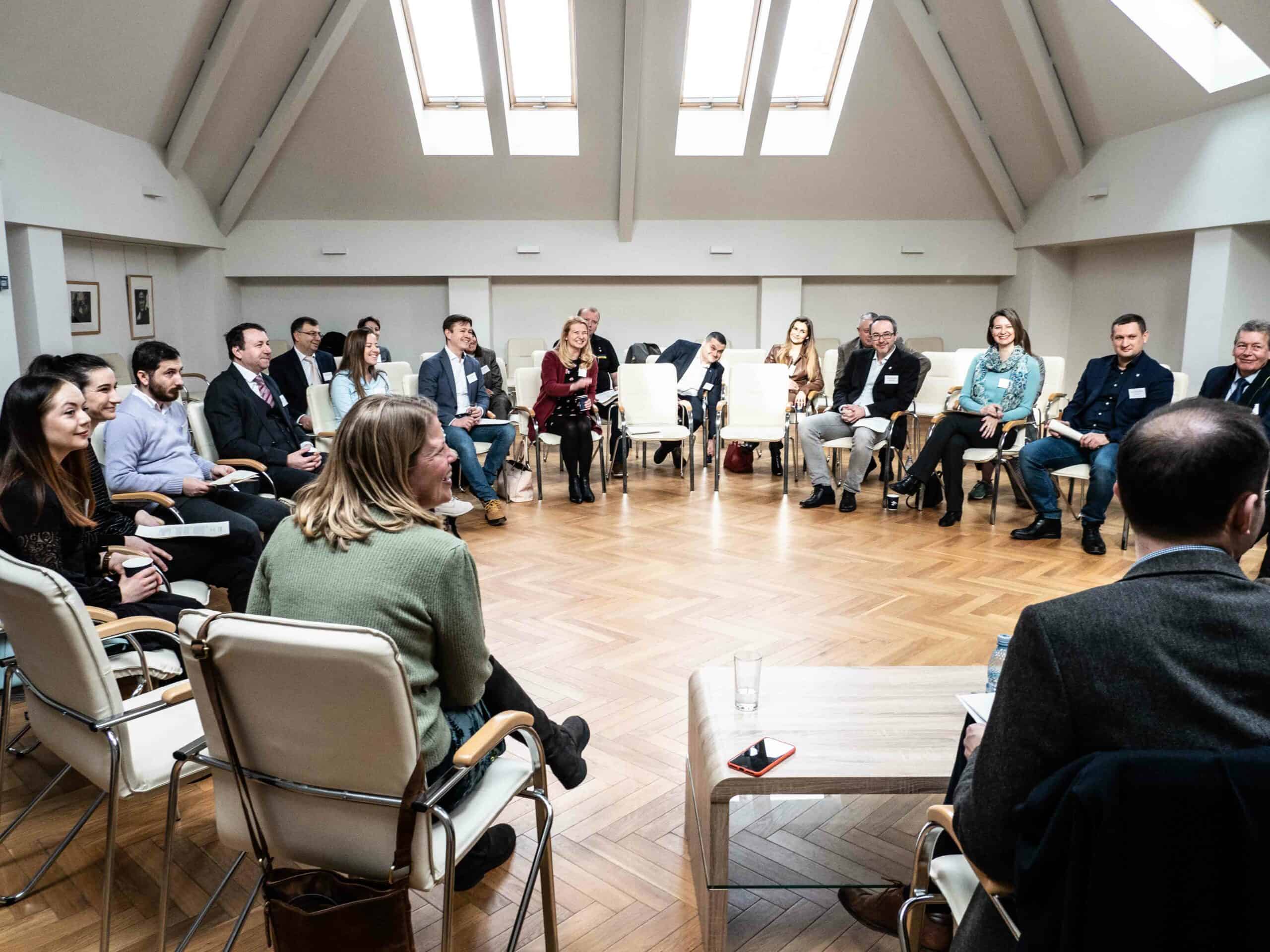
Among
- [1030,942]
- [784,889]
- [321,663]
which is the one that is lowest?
[784,889]

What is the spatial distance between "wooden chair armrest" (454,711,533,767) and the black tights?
5216 millimetres

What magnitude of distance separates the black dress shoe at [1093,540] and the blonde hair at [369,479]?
4.82m

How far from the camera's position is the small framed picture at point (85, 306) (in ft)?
29.1

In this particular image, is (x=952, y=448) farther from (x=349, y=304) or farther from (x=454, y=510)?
(x=349, y=304)

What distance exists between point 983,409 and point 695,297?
624 centimetres

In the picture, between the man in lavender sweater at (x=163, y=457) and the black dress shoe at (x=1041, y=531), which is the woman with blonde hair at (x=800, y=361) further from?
the man in lavender sweater at (x=163, y=457)

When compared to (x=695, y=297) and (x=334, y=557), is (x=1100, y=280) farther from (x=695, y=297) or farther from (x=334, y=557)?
(x=334, y=557)

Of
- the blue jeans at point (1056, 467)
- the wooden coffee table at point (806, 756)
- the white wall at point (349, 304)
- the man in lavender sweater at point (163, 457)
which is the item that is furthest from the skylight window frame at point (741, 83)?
the wooden coffee table at point (806, 756)

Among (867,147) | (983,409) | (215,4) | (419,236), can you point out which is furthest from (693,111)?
(983,409)

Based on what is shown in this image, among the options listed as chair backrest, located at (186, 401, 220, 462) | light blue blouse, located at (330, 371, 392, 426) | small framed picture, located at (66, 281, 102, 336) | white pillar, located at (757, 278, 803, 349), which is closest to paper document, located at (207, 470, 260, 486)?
chair backrest, located at (186, 401, 220, 462)

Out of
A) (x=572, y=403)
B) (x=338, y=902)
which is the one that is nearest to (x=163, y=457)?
(x=338, y=902)

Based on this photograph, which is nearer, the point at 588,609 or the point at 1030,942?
the point at 1030,942

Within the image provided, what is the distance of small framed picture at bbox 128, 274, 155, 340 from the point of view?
32.9 feet

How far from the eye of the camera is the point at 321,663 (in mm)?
1621
